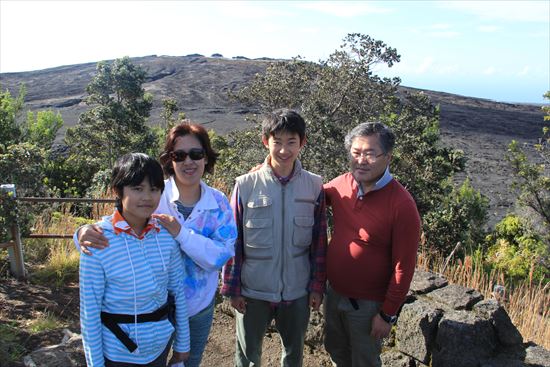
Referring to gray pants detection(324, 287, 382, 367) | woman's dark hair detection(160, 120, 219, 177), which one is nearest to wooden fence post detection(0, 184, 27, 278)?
woman's dark hair detection(160, 120, 219, 177)

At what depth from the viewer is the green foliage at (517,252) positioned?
860cm

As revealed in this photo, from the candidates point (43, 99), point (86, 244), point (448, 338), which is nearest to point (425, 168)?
point (448, 338)

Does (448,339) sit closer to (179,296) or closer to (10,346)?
(179,296)

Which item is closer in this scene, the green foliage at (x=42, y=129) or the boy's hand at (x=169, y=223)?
the boy's hand at (x=169, y=223)

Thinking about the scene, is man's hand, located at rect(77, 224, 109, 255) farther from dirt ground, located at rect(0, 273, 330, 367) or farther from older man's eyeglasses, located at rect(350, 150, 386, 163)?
dirt ground, located at rect(0, 273, 330, 367)

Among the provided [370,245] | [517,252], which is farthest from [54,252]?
[517,252]

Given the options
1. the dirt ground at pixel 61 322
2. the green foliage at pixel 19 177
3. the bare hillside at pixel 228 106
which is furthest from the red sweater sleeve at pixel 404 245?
the bare hillside at pixel 228 106

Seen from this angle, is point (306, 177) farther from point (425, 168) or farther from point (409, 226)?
point (425, 168)

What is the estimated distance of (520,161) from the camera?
854 centimetres

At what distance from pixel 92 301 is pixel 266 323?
1.12 m

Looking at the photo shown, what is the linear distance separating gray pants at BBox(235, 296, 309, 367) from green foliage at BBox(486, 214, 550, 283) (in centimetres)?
594

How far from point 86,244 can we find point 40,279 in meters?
3.29

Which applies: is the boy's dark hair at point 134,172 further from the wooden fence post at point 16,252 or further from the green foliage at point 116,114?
the green foliage at point 116,114

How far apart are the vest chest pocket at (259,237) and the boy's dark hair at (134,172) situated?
2.27 feet
